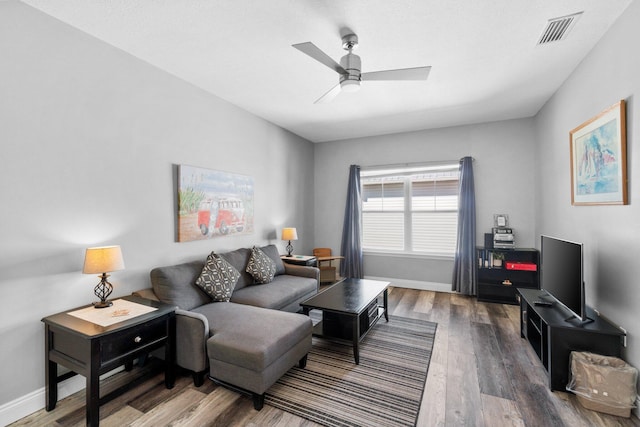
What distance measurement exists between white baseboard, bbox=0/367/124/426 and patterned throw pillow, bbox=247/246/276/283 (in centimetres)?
179

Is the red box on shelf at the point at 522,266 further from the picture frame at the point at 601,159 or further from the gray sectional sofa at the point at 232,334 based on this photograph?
the gray sectional sofa at the point at 232,334

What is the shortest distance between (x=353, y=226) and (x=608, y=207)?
3568mm

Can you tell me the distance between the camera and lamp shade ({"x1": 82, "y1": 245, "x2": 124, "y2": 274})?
2074 millimetres

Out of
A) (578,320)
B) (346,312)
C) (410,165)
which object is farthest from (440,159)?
(346,312)

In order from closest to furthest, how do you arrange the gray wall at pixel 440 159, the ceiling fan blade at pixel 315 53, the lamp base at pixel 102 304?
the ceiling fan blade at pixel 315 53, the lamp base at pixel 102 304, the gray wall at pixel 440 159

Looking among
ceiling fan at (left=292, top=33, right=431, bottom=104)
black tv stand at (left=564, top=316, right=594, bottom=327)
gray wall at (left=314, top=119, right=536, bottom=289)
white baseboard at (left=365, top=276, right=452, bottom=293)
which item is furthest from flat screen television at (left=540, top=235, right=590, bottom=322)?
white baseboard at (left=365, top=276, right=452, bottom=293)

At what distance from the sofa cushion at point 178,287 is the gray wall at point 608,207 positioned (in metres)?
3.47

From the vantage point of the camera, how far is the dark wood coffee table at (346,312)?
2.64 m

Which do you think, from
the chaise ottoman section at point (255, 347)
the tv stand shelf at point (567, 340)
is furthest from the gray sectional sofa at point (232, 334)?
the tv stand shelf at point (567, 340)

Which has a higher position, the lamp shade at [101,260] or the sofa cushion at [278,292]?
the lamp shade at [101,260]

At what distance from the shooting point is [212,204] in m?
3.49

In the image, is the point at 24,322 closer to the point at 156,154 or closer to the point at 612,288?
the point at 156,154

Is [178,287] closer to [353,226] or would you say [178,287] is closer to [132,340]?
[132,340]

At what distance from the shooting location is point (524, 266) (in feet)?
13.6
